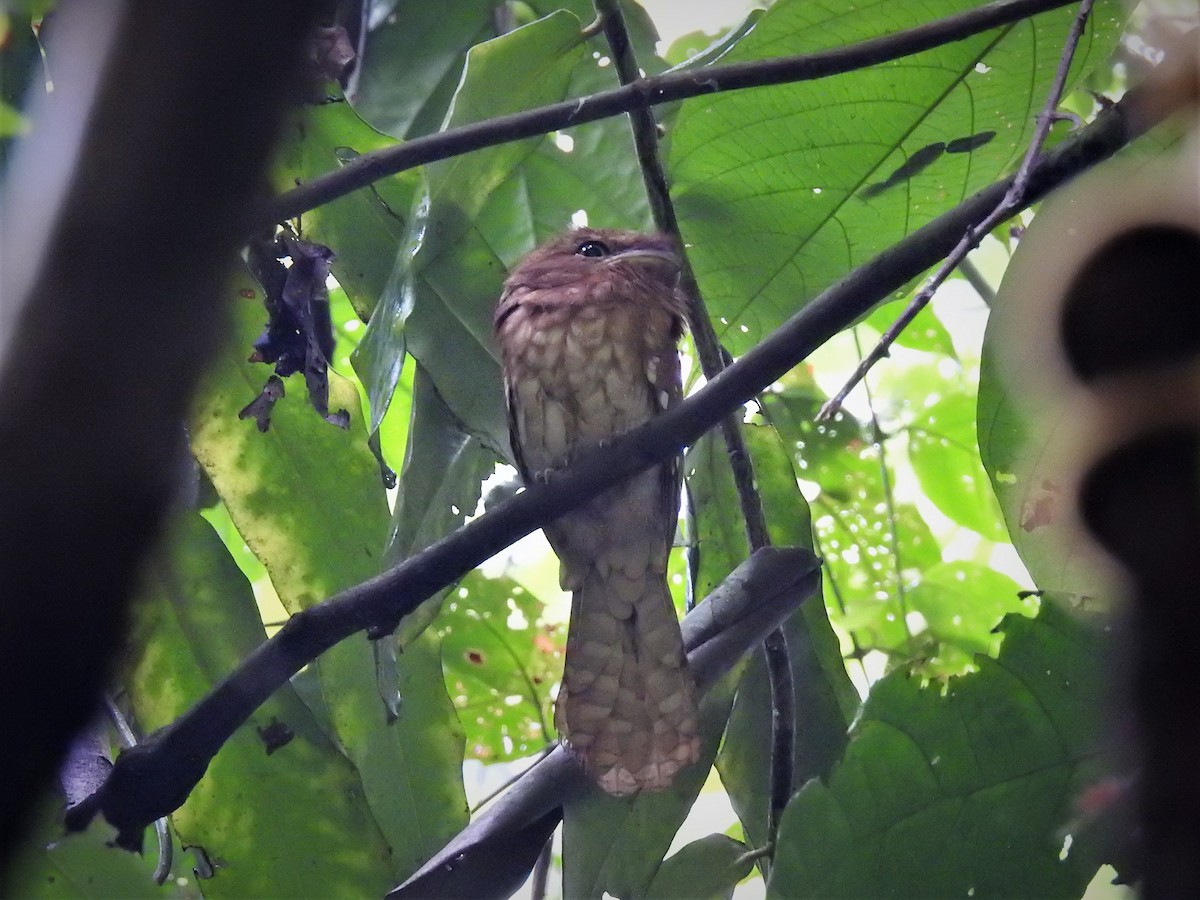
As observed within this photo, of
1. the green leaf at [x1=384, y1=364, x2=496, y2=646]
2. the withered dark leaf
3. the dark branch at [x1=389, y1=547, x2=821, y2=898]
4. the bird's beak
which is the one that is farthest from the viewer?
the bird's beak

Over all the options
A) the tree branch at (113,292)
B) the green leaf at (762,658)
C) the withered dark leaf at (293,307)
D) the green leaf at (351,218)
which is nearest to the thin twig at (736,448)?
the green leaf at (762,658)

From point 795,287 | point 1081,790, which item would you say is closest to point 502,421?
point 795,287

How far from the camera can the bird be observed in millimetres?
2512

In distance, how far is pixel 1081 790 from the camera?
1.51 metres

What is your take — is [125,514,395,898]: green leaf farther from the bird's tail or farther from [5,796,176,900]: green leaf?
the bird's tail

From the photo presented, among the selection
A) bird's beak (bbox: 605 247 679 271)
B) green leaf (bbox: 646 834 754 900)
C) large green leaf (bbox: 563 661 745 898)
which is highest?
bird's beak (bbox: 605 247 679 271)

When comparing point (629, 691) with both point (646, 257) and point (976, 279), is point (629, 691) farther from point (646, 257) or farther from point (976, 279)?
point (976, 279)

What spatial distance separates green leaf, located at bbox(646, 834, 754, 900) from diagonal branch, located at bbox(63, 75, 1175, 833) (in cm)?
75

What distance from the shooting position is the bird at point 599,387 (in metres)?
2.51

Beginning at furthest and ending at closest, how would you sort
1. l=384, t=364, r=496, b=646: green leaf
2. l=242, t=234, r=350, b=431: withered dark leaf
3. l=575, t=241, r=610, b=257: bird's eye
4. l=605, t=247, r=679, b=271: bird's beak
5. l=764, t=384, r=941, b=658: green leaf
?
l=764, t=384, r=941, b=658: green leaf < l=575, t=241, r=610, b=257: bird's eye < l=605, t=247, r=679, b=271: bird's beak < l=384, t=364, r=496, b=646: green leaf < l=242, t=234, r=350, b=431: withered dark leaf

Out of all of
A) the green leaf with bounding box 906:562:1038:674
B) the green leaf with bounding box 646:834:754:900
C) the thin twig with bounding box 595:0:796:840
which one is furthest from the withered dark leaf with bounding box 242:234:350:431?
the green leaf with bounding box 906:562:1038:674

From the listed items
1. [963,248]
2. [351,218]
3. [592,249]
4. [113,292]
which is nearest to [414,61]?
[592,249]

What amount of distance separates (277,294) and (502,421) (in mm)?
630

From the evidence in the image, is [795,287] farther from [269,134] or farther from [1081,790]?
[269,134]
